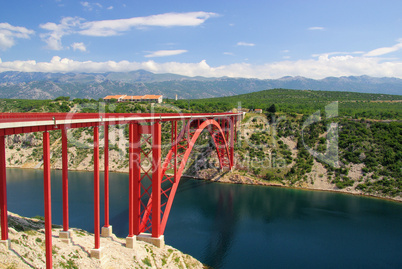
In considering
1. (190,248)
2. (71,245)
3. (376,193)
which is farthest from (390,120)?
(71,245)

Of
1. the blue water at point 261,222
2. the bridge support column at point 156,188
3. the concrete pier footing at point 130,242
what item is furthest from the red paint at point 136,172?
the blue water at point 261,222

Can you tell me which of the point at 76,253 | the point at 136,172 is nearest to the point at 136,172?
the point at 136,172

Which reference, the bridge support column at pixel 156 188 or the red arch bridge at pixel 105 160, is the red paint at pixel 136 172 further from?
the bridge support column at pixel 156 188

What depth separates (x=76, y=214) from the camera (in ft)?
84.4

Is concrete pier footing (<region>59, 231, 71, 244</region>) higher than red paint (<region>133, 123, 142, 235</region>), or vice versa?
red paint (<region>133, 123, 142, 235</region>)

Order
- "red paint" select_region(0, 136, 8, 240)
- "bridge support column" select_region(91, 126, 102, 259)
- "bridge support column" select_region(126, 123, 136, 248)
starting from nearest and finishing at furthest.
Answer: "red paint" select_region(0, 136, 8, 240) < "bridge support column" select_region(91, 126, 102, 259) < "bridge support column" select_region(126, 123, 136, 248)

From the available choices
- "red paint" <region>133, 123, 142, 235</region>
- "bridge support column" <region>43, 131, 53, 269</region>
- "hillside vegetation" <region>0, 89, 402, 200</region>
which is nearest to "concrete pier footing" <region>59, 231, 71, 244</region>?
"bridge support column" <region>43, 131, 53, 269</region>

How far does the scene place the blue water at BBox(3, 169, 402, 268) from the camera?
2005cm

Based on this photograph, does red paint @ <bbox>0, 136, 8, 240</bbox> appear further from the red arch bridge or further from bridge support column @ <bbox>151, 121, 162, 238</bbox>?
bridge support column @ <bbox>151, 121, 162, 238</bbox>

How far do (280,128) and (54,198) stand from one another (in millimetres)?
33051

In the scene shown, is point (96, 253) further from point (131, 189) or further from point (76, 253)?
point (131, 189)

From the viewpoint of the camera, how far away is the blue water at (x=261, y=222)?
20047mm

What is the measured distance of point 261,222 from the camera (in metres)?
25.9

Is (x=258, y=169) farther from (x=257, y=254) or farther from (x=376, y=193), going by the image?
(x=257, y=254)
